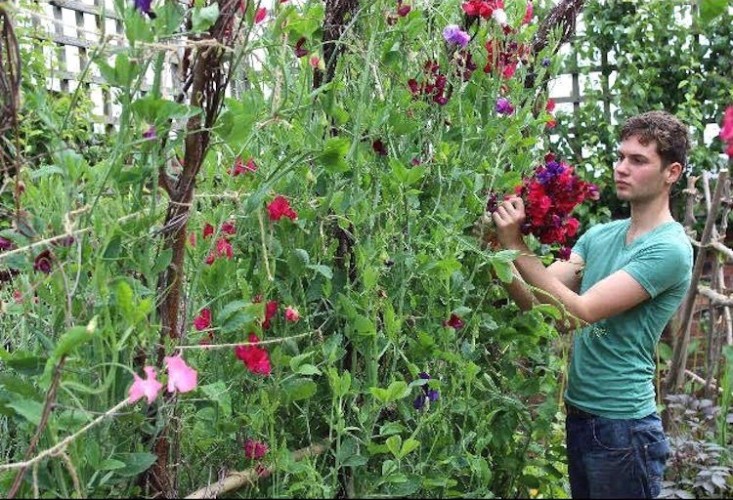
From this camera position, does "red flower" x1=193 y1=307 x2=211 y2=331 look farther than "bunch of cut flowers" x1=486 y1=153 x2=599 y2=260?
No

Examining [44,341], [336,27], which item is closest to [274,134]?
[336,27]

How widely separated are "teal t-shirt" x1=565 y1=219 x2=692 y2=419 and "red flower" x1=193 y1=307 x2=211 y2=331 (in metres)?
1.06

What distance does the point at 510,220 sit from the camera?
7.00 feet

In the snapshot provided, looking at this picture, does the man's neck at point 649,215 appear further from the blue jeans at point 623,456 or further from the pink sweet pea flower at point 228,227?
the pink sweet pea flower at point 228,227

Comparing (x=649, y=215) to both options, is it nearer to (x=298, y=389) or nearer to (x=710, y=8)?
(x=298, y=389)

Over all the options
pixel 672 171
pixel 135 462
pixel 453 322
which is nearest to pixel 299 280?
pixel 453 322

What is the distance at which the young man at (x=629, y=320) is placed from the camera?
2.35 meters

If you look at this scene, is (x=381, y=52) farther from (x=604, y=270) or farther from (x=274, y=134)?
(x=604, y=270)

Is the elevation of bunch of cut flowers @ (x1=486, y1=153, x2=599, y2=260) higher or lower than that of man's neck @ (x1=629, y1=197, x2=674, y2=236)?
higher

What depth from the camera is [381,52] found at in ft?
6.98

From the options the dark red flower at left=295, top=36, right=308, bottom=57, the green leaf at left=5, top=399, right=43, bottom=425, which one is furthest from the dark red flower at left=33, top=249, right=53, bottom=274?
the dark red flower at left=295, top=36, right=308, bottom=57

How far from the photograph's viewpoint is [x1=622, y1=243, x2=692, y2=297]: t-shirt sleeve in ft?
7.70

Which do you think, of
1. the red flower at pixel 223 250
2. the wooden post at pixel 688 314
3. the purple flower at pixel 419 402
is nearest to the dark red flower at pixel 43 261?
the red flower at pixel 223 250

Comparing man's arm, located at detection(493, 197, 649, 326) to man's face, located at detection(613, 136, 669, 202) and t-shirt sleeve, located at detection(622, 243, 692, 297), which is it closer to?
t-shirt sleeve, located at detection(622, 243, 692, 297)
